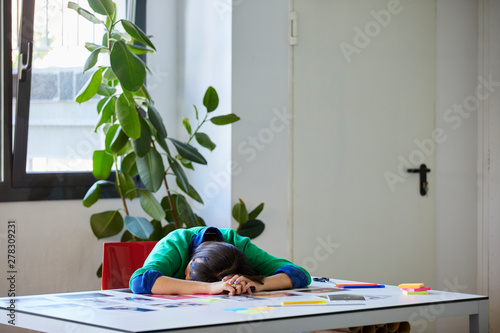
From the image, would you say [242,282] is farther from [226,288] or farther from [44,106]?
[44,106]

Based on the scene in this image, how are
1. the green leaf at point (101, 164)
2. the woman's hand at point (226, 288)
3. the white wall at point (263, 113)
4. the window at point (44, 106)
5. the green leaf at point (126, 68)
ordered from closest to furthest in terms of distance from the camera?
the woman's hand at point (226, 288) < the green leaf at point (126, 68) < the green leaf at point (101, 164) < the window at point (44, 106) < the white wall at point (263, 113)

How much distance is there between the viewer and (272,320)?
1.85 m

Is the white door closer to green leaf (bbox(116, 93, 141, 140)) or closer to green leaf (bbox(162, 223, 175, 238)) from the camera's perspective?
green leaf (bbox(162, 223, 175, 238))

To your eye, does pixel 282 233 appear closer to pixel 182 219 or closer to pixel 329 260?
pixel 329 260

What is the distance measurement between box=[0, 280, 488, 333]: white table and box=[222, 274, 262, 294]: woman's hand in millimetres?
90

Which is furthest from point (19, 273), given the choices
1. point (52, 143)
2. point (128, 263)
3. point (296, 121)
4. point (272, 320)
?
point (272, 320)

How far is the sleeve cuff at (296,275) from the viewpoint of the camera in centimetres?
253

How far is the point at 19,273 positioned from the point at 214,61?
169 centimetres

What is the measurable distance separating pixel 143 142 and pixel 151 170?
6.5 inches

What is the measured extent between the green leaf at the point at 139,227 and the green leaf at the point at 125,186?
0.51ft

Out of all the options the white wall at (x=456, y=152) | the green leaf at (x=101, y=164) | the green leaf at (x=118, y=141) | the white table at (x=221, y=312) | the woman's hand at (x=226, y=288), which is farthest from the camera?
the white wall at (x=456, y=152)

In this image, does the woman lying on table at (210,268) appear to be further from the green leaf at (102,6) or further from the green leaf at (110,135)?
the green leaf at (102,6)

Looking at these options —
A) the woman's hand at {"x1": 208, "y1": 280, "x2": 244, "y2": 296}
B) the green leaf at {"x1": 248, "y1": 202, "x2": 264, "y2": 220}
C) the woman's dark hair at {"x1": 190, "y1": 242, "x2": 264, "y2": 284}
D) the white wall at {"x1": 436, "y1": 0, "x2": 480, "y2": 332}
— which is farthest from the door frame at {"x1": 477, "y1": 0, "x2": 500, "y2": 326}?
the woman's hand at {"x1": 208, "y1": 280, "x2": 244, "y2": 296}

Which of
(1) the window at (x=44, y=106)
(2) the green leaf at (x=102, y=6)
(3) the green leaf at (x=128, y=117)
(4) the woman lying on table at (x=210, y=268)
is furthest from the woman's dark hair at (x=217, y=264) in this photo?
(1) the window at (x=44, y=106)
